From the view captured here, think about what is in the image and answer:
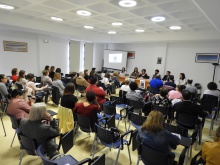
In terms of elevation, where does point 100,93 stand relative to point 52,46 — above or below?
below

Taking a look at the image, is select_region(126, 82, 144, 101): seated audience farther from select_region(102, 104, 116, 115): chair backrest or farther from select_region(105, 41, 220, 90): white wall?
select_region(105, 41, 220, 90): white wall

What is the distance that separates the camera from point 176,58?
8602 mm

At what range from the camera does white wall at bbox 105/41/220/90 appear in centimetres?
772

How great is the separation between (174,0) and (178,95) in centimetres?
233

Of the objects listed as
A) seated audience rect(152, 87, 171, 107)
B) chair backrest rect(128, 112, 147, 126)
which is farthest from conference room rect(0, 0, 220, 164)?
seated audience rect(152, 87, 171, 107)

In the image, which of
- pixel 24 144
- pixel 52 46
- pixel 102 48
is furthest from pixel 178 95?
pixel 102 48

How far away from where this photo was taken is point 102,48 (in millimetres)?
11430

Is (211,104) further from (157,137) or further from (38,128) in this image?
(38,128)

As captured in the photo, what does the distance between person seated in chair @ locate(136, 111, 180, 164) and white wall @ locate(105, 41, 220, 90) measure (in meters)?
7.17

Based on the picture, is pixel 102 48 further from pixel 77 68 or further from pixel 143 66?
pixel 143 66

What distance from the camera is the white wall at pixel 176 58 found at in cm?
772

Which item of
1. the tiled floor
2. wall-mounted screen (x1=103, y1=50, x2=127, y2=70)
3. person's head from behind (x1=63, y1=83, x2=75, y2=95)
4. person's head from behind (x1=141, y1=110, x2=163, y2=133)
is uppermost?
wall-mounted screen (x1=103, y1=50, x2=127, y2=70)

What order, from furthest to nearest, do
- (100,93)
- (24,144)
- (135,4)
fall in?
(100,93), (135,4), (24,144)

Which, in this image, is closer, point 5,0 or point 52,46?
point 5,0
